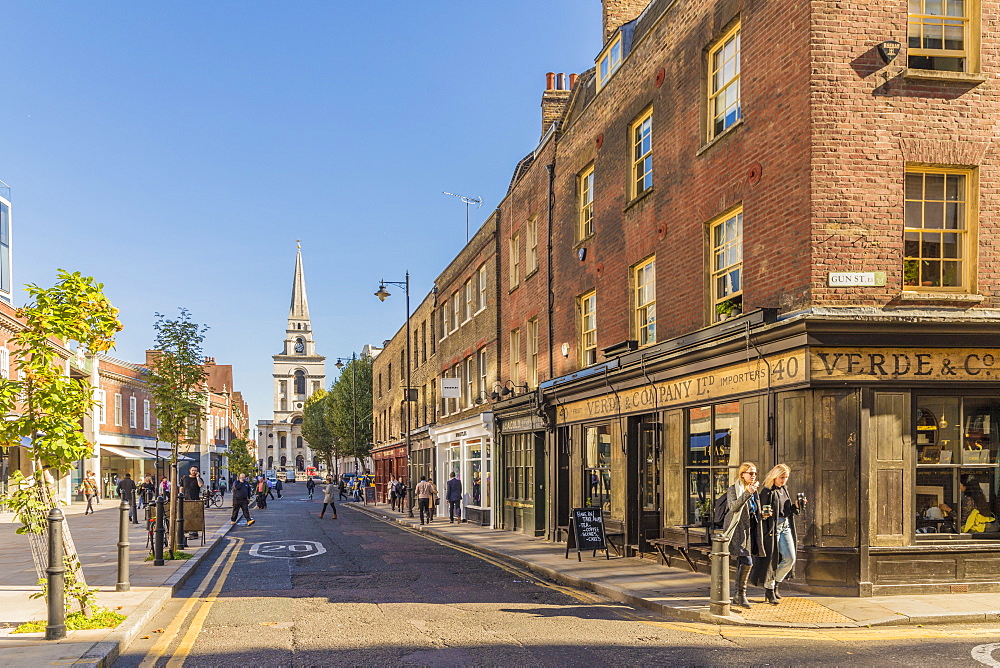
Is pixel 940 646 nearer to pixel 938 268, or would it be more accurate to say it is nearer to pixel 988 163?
pixel 938 268

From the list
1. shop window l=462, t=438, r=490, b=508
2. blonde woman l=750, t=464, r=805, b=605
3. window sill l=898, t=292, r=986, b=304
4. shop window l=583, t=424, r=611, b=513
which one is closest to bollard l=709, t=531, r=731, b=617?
blonde woman l=750, t=464, r=805, b=605

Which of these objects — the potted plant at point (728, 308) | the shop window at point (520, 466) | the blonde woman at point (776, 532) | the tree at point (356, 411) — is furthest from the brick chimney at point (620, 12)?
the tree at point (356, 411)

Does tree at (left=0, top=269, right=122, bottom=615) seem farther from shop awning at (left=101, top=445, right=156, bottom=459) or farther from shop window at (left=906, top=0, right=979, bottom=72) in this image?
shop awning at (left=101, top=445, right=156, bottom=459)

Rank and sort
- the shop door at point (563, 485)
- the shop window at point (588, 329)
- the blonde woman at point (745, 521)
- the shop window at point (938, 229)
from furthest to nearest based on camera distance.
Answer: the shop door at point (563, 485) < the shop window at point (588, 329) < the shop window at point (938, 229) < the blonde woman at point (745, 521)

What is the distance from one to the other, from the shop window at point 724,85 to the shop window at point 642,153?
2.39 meters

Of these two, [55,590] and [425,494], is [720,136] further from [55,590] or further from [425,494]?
[425,494]

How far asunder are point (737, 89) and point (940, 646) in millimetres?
9007

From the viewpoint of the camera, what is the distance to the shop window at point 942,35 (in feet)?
41.4

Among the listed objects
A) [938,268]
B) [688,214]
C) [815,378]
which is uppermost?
[688,214]

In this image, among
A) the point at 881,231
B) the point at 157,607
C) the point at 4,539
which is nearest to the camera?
the point at 157,607

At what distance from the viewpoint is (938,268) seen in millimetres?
12508

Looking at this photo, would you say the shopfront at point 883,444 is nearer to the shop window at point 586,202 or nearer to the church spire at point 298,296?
the shop window at point 586,202

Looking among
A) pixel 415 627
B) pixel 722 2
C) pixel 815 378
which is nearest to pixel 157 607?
pixel 415 627

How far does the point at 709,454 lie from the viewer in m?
15.0
